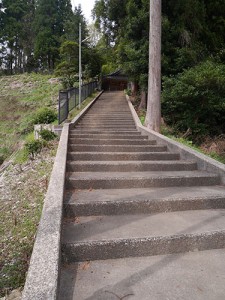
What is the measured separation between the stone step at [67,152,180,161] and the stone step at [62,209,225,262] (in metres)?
2.12

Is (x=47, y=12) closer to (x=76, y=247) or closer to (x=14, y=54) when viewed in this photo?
(x=14, y=54)

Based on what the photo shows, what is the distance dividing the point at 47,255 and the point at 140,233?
40.0 inches

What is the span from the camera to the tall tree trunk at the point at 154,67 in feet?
26.4

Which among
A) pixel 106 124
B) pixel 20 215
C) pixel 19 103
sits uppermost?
pixel 19 103

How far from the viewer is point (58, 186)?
11.2ft

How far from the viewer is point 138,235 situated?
2744 millimetres

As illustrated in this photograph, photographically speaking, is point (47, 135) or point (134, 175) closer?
point (134, 175)

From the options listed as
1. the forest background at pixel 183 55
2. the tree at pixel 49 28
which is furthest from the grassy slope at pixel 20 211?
the tree at pixel 49 28

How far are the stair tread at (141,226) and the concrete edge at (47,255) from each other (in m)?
Answer: 0.24

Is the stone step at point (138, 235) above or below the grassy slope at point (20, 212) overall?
above

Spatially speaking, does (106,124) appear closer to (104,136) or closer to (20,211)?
(104,136)

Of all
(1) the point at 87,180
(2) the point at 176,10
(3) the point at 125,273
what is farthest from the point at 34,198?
(2) the point at 176,10

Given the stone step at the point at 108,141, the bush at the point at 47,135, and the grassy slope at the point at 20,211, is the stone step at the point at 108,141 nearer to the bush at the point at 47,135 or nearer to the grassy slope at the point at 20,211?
the grassy slope at the point at 20,211

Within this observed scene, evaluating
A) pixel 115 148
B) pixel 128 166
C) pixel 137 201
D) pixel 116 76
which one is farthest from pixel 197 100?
pixel 116 76
